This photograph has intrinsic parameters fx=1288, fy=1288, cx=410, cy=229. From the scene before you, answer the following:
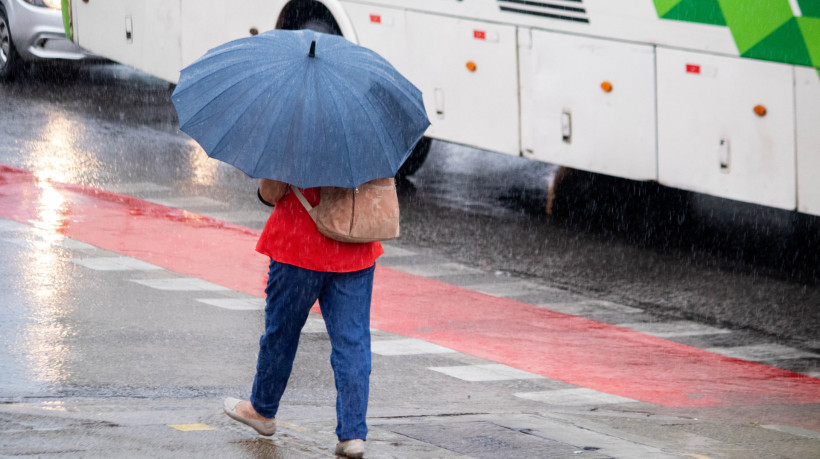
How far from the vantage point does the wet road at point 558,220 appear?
986 centimetres

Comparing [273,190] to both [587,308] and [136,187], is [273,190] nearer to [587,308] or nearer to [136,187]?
[587,308]

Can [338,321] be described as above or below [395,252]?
above

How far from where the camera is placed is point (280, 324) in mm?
5293

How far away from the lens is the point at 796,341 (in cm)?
876

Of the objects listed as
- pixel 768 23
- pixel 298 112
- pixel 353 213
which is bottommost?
pixel 353 213

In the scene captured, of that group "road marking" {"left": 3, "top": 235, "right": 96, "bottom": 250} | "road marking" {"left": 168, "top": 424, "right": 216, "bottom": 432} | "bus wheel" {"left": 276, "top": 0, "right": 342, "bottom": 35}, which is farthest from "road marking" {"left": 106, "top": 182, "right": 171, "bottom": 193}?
"road marking" {"left": 168, "top": 424, "right": 216, "bottom": 432}

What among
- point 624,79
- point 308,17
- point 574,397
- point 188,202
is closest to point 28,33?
point 308,17

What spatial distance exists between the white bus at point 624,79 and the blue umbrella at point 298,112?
5.05 m

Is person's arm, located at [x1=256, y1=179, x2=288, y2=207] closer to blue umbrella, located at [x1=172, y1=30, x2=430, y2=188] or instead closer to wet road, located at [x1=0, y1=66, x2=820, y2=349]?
blue umbrella, located at [x1=172, y1=30, x2=430, y2=188]

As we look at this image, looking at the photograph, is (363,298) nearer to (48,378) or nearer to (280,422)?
(280,422)

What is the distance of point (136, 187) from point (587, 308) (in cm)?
484

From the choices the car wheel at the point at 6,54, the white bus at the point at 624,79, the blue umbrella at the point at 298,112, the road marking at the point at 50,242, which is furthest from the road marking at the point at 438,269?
the car wheel at the point at 6,54

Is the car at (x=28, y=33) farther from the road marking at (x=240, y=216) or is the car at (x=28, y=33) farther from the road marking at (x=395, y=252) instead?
the road marking at (x=395, y=252)

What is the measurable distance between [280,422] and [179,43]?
9.44 metres
